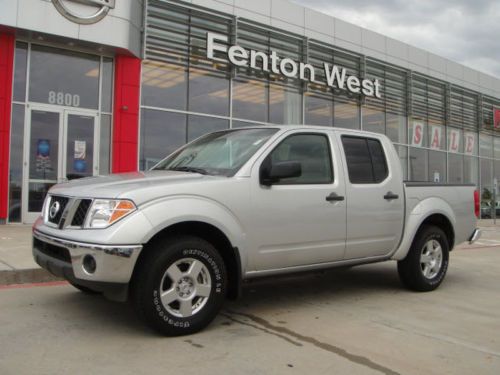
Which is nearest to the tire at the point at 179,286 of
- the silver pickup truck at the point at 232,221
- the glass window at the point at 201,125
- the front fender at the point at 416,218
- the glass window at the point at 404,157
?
the silver pickup truck at the point at 232,221

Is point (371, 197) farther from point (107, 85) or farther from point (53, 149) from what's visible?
point (107, 85)

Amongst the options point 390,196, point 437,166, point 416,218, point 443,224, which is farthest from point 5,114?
point 437,166

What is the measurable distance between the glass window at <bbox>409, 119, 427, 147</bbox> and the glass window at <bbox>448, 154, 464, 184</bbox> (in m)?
2.72

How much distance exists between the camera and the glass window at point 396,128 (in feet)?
69.7

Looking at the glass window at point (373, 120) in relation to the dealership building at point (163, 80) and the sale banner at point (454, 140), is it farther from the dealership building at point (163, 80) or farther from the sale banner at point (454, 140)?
the sale banner at point (454, 140)

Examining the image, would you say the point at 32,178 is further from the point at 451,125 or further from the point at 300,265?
the point at 451,125

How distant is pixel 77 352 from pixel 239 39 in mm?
13530

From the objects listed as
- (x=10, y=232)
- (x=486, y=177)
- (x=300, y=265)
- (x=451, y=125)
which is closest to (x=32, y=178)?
(x=10, y=232)

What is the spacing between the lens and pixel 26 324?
4477 millimetres

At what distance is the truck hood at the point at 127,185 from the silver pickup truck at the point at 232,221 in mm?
14

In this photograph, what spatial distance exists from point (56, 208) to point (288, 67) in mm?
13593

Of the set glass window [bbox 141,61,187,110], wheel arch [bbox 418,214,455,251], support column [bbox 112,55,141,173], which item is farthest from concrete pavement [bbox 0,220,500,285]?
glass window [bbox 141,61,187,110]

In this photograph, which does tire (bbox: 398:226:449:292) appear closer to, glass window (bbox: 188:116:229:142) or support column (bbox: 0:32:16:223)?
support column (bbox: 0:32:16:223)

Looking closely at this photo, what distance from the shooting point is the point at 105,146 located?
13.3m
